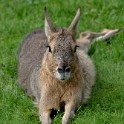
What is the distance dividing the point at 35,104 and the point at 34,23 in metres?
3.24

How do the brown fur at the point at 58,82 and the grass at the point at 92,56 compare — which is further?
the grass at the point at 92,56

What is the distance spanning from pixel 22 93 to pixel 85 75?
914 mm

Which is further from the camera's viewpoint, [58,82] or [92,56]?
[92,56]

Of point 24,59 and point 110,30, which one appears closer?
point 24,59

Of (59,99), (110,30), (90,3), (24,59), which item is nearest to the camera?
(59,99)

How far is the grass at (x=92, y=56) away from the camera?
23.7 ft

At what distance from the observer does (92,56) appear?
30.3 feet

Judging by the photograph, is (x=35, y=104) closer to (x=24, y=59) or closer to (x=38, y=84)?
(x=38, y=84)

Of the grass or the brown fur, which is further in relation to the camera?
the grass

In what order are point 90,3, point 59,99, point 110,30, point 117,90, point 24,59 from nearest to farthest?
point 59,99 < point 117,90 < point 24,59 < point 110,30 < point 90,3

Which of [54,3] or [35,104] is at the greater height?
[54,3]

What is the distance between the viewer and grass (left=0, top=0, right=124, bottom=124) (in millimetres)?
7215

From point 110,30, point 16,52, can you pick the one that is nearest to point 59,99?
point 16,52

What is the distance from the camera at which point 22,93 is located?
26.1ft
